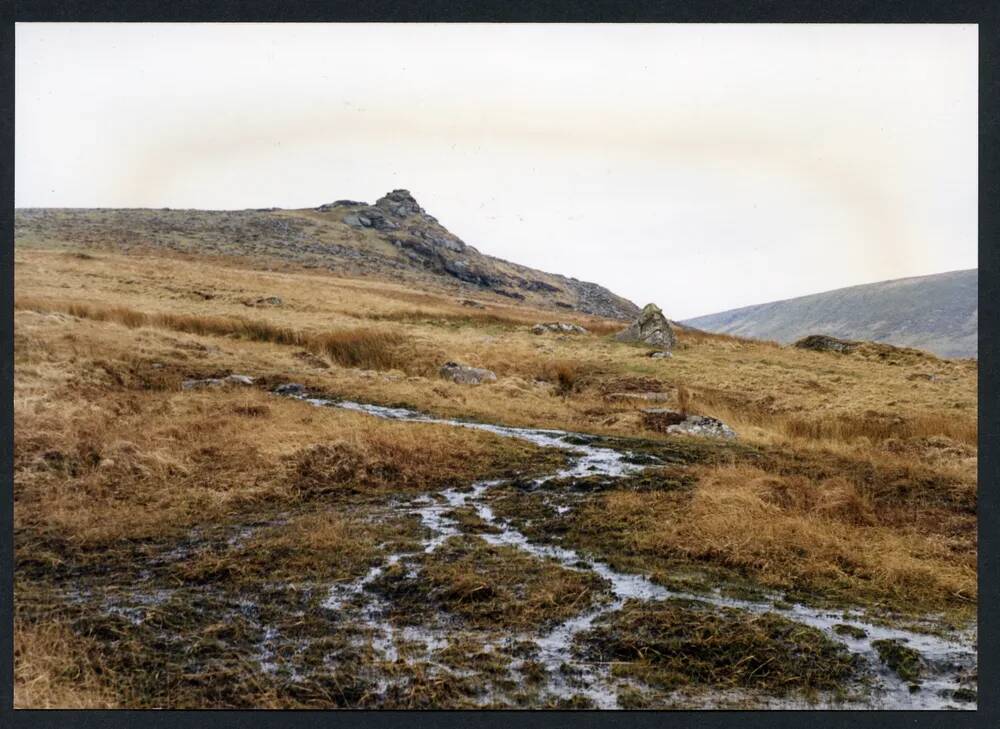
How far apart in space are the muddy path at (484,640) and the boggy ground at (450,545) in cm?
3

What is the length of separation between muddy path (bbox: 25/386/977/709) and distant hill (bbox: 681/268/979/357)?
6506 millimetres

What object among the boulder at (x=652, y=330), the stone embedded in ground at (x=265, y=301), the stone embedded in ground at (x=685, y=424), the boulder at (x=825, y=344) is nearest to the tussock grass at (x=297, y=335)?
the stone embedded in ground at (x=265, y=301)

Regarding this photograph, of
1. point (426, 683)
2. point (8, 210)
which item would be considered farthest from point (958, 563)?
point (8, 210)

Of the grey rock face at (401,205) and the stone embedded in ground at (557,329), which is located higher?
the grey rock face at (401,205)

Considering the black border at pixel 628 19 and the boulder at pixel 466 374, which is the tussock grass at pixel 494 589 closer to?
the black border at pixel 628 19

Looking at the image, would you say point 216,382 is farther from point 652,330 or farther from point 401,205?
point 401,205

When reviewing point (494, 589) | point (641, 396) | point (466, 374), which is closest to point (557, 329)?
point (466, 374)

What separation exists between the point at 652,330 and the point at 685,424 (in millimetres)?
12531

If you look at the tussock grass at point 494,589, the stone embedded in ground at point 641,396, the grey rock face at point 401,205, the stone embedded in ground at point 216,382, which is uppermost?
the grey rock face at point 401,205

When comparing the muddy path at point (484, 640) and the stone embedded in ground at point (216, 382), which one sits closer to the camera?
the muddy path at point (484, 640)

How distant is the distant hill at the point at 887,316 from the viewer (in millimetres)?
13237

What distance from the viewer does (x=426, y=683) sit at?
702 cm

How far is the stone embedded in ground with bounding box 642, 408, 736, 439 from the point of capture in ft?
53.0

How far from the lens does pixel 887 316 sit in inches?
1003
